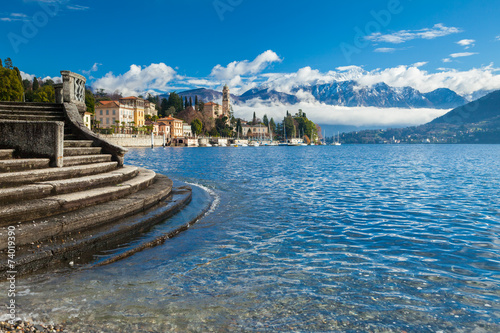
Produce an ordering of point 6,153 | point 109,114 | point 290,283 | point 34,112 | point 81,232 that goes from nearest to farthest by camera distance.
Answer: point 290,283
point 81,232
point 6,153
point 34,112
point 109,114

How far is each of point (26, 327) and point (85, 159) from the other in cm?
565

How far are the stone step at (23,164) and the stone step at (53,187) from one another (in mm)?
573

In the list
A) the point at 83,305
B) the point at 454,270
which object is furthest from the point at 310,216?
the point at 83,305

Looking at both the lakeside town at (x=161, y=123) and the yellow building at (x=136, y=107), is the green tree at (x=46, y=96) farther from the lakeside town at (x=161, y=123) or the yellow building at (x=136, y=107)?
the yellow building at (x=136, y=107)

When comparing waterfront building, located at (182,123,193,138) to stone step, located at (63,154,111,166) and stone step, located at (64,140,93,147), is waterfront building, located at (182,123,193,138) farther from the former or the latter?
stone step, located at (63,154,111,166)

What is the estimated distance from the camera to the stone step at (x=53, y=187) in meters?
5.24

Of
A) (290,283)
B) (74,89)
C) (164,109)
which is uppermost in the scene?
(164,109)

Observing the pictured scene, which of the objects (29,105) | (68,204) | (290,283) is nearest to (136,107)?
(29,105)

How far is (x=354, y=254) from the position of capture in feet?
19.0

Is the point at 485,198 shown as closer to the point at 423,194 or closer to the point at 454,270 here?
the point at 423,194

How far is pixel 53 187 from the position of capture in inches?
234

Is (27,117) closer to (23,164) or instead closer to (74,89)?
(74,89)

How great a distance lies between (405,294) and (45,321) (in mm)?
3911

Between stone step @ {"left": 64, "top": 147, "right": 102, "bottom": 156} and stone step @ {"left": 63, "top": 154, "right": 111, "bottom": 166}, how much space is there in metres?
0.28
